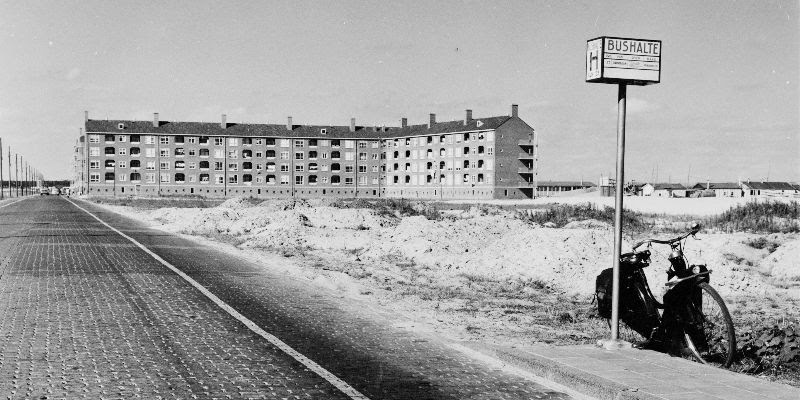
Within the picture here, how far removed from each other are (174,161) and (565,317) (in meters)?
117

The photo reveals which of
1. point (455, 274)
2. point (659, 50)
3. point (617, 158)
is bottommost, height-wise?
point (455, 274)

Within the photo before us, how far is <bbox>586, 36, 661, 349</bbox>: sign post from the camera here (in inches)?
Result: 268

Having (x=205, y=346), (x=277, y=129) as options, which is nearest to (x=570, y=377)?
(x=205, y=346)

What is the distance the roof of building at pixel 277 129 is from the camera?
11394 centimetres

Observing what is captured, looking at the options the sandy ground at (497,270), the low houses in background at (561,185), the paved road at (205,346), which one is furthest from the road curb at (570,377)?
the low houses in background at (561,185)

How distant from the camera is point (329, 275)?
1396 cm

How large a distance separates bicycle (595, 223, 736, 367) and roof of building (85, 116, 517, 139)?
100m

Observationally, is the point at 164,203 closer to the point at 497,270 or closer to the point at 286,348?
the point at 497,270

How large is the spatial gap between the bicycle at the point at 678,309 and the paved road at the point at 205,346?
1826mm

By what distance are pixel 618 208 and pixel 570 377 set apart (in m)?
1.99

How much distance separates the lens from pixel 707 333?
22.7 feet

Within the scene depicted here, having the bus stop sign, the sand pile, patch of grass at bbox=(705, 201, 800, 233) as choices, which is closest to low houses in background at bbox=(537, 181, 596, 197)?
patch of grass at bbox=(705, 201, 800, 233)

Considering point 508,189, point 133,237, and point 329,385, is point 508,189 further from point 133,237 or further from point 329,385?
point 329,385

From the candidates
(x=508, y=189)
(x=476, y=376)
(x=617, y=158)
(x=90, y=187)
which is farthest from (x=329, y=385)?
(x=90, y=187)
